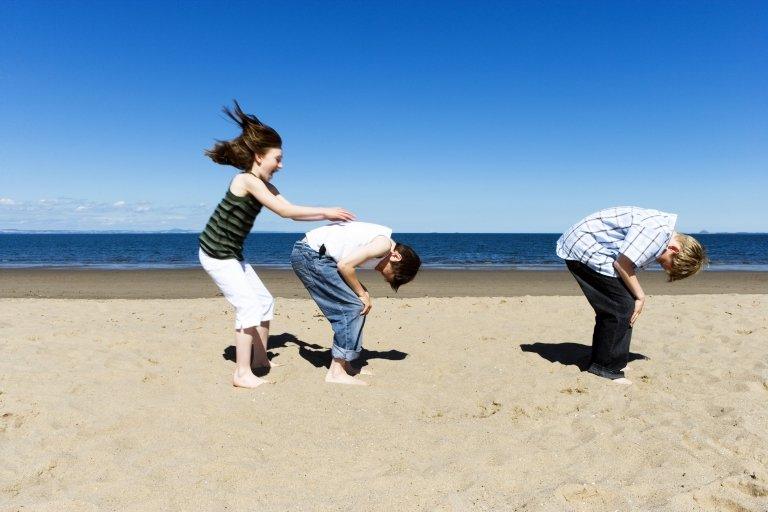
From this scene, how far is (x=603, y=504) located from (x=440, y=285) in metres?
12.8

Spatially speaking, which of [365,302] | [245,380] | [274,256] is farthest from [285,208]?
[274,256]

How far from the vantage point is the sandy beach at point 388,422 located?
2.61m

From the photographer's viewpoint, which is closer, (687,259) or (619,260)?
(687,259)

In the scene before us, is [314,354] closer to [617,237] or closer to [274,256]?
[617,237]

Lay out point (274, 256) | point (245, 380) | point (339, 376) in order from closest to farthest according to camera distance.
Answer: point (245, 380), point (339, 376), point (274, 256)

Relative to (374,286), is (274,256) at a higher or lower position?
lower

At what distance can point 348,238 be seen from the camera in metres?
4.41

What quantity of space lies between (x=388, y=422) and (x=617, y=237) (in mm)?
2517

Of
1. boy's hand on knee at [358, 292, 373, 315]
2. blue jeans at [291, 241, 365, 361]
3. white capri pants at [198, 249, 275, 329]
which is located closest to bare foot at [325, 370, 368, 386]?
blue jeans at [291, 241, 365, 361]

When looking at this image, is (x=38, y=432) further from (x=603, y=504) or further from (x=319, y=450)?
(x=603, y=504)

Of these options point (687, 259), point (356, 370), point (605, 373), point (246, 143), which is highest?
point (246, 143)

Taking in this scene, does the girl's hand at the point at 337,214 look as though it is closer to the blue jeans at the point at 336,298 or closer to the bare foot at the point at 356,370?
the blue jeans at the point at 336,298

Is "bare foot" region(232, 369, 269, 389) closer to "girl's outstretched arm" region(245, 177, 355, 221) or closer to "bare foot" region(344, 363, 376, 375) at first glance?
"bare foot" region(344, 363, 376, 375)

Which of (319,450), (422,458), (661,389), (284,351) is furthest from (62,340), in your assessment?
(661,389)
